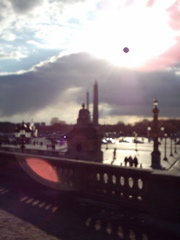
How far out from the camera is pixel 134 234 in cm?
700

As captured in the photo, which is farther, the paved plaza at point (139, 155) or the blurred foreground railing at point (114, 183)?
the paved plaza at point (139, 155)

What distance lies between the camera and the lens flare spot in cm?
1134

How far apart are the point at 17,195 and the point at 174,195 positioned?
16.6ft

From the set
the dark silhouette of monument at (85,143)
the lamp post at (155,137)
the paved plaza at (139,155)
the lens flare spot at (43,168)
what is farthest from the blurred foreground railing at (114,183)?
the dark silhouette of monument at (85,143)

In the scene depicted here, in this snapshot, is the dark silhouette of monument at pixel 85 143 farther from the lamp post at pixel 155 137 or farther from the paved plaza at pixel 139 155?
the lamp post at pixel 155 137

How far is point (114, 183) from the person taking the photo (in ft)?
30.2

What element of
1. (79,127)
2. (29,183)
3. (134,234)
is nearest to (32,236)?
(134,234)

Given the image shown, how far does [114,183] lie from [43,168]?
3.42 metres

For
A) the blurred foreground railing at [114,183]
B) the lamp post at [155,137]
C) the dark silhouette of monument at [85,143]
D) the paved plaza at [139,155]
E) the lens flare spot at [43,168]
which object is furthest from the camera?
the dark silhouette of monument at [85,143]

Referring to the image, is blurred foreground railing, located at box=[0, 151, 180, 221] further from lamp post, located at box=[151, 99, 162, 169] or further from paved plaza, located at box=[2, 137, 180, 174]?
lamp post, located at box=[151, 99, 162, 169]

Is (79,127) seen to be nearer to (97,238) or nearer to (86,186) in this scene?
(86,186)

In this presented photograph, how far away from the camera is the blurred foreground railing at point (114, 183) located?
7.59m

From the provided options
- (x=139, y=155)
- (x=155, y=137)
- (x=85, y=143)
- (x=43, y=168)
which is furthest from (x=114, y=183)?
(x=139, y=155)

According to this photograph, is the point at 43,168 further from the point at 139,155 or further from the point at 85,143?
the point at 139,155
